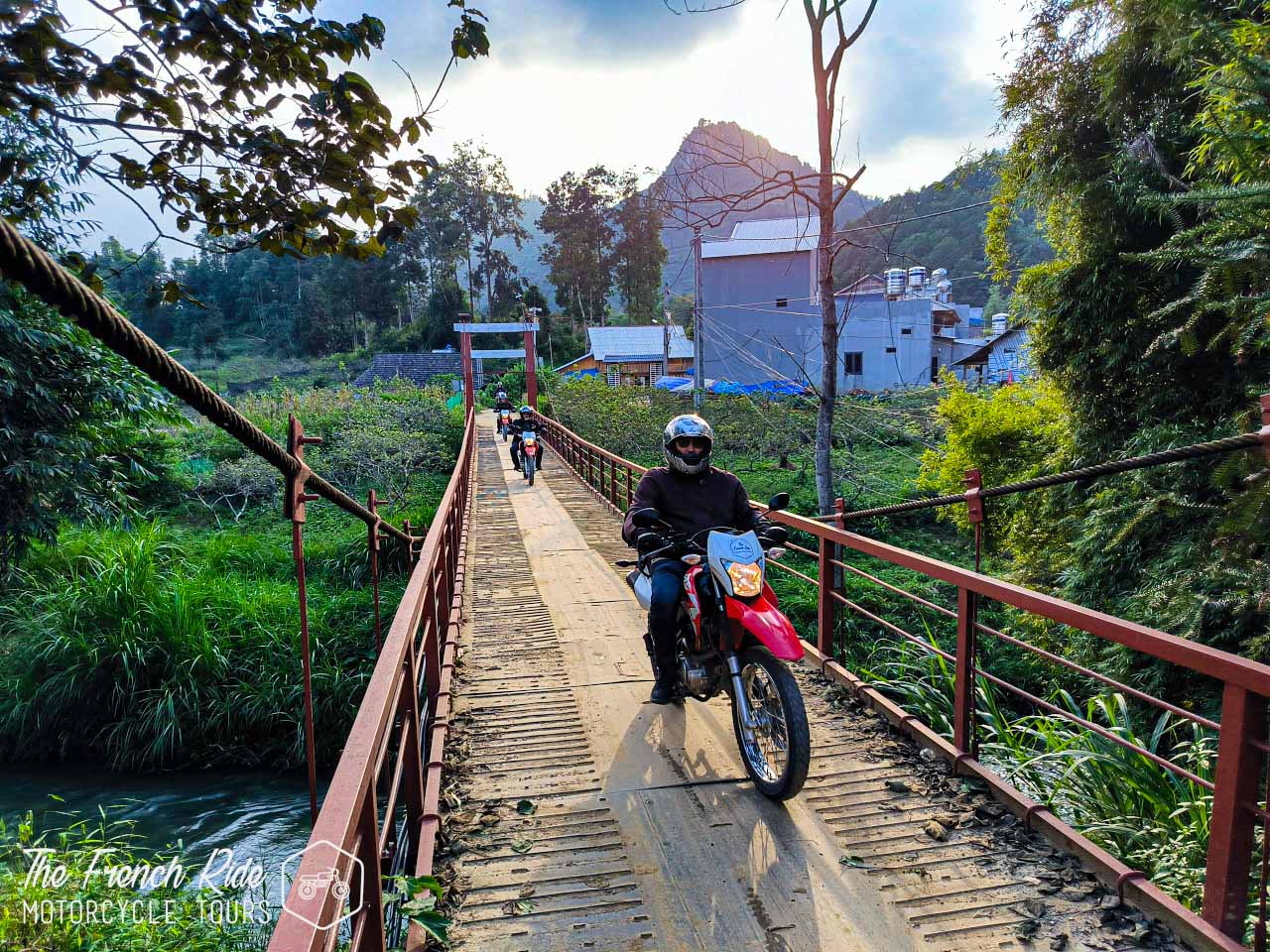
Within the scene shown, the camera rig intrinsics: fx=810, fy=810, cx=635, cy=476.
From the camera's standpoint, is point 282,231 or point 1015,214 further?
point 1015,214

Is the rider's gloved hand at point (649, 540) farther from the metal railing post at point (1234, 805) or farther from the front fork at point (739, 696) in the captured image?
the metal railing post at point (1234, 805)

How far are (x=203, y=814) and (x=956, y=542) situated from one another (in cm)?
1337

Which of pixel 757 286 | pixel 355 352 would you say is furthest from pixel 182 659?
pixel 355 352

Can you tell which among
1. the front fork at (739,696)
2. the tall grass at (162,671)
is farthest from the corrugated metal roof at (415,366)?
the front fork at (739,696)

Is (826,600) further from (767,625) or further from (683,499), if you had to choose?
(767,625)

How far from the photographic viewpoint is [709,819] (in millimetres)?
3211

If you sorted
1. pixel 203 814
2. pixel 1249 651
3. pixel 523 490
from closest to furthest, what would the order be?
pixel 1249 651
pixel 203 814
pixel 523 490

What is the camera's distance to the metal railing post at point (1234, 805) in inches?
82.5

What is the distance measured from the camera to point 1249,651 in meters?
4.53

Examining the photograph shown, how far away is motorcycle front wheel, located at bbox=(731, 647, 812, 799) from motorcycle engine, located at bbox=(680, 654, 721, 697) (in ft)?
0.85

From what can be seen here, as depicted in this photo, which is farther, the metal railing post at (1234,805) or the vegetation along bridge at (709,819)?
the metal railing post at (1234,805)

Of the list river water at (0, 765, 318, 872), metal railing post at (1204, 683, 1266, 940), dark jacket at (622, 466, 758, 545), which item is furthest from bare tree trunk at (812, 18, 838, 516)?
river water at (0, 765, 318, 872)

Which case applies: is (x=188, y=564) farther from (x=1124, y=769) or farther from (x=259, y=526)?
(x=1124, y=769)

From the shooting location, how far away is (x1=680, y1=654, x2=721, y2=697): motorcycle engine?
3791mm
